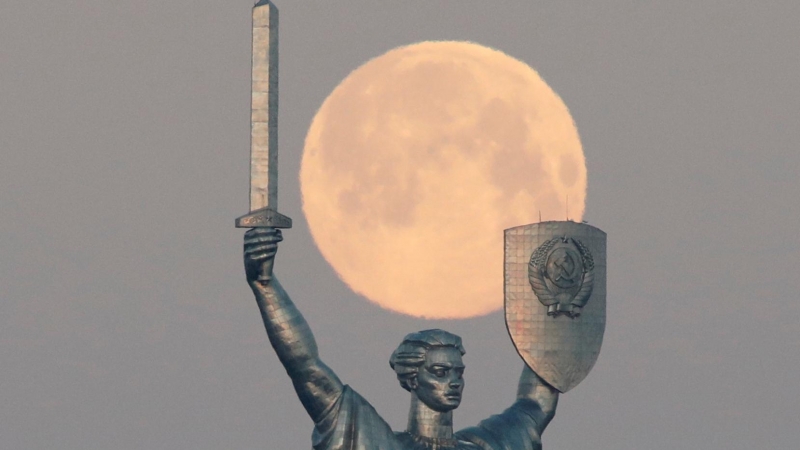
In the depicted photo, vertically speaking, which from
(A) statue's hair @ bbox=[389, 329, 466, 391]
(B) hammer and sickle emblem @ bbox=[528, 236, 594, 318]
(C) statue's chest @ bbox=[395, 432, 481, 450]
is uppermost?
(B) hammer and sickle emblem @ bbox=[528, 236, 594, 318]

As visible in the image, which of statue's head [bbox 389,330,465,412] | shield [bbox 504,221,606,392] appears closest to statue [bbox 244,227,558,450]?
statue's head [bbox 389,330,465,412]

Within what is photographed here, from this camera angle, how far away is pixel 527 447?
45344 millimetres

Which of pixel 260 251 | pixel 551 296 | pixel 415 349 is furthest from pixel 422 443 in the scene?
pixel 260 251

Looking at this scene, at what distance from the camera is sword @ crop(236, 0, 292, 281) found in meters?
42.1

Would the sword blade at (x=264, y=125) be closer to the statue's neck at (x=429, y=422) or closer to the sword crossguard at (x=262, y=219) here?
the sword crossguard at (x=262, y=219)

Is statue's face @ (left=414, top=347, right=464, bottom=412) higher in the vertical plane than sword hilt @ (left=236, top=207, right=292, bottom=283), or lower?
lower

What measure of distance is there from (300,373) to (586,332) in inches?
191

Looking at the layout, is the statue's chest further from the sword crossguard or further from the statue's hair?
the sword crossguard

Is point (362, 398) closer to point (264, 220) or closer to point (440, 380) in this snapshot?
point (440, 380)

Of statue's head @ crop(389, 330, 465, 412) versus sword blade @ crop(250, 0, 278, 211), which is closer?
sword blade @ crop(250, 0, 278, 211)

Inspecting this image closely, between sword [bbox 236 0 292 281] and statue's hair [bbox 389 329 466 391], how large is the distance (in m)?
2.75

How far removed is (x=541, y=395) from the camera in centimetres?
4594

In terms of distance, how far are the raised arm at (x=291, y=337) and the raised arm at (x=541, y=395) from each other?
3540 millimetres

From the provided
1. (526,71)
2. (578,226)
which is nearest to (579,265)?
(578,226)
